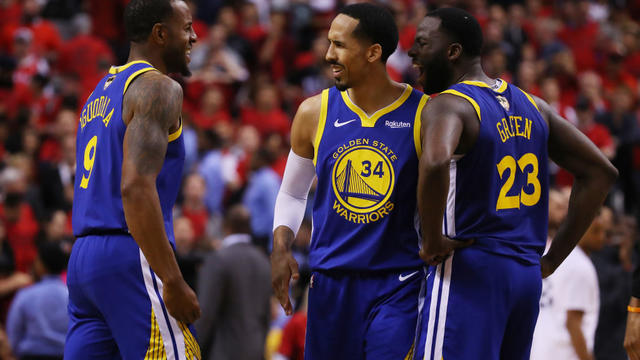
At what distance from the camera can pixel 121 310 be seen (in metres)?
4.29

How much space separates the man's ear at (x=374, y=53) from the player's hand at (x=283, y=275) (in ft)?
3.71

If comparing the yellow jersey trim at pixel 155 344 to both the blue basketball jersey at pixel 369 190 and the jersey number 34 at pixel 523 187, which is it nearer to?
the blue basketball jersey at pixel 369 190

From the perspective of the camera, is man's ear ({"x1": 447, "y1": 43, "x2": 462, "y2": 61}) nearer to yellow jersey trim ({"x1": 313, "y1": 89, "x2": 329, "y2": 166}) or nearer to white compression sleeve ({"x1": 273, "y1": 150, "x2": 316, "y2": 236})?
yellow jersey trim ({"x1": 313, "y1": 89, "x2": 329, "y2": 166})

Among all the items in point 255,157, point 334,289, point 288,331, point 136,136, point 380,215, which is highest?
point 136,136

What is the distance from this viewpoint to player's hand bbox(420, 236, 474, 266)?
439 cm

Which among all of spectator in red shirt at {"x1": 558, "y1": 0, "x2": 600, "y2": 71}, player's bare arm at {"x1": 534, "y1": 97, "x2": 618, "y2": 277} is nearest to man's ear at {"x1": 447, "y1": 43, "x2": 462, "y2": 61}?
player's bare arm at {"x1": 534, "y1": 97, "x2": 618, "y2": 277}

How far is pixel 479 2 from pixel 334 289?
1370 centimetres

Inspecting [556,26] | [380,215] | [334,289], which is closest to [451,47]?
[380,215]

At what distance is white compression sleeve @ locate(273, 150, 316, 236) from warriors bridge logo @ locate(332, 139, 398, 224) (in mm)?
354

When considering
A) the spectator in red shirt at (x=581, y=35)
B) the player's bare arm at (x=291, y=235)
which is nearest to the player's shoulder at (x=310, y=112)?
the player's bare arm at (x=291, y=235)

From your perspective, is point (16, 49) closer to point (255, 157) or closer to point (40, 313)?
point (255, 157)

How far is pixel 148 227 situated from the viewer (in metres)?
4.13

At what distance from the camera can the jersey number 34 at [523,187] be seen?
4520 mm

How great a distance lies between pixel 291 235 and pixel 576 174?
1.58m
